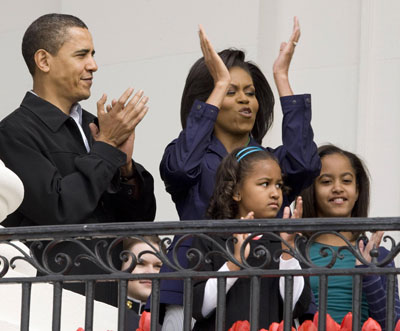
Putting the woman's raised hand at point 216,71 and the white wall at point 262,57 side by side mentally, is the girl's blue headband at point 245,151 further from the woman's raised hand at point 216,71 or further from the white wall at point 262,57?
the white wall at point 262,57

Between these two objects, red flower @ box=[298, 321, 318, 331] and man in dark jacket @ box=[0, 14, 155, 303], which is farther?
man in dark jacket @ box=[0, 14, 155, 303]

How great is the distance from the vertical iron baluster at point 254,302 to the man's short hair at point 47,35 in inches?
86.3

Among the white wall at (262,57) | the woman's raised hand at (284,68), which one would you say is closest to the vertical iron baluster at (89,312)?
the woman's raised hand at (284,68)


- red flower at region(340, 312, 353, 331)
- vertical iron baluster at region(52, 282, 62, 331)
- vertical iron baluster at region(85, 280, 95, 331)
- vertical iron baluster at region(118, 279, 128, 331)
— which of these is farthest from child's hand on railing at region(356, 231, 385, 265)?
vertical iron baluster at region(52, 282, 62, 331)

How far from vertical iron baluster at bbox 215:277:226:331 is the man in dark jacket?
1.30 metres

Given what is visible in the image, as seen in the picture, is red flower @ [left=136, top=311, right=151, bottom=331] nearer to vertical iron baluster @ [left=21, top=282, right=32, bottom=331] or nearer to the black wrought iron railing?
the black wrought iron railing

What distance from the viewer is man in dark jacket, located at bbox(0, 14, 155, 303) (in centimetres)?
621

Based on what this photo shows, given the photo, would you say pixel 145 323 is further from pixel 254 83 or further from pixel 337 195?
pixel 254 83

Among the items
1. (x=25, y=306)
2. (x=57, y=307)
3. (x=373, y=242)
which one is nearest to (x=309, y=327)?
(x=373, y=242)

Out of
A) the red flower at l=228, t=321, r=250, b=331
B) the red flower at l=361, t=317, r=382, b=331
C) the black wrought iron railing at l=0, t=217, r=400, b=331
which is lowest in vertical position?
the red flower at l=228, t=321, r=250, b=331

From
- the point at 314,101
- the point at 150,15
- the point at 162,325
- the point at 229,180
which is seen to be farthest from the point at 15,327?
the point at 150,15

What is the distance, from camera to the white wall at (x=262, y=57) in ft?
27.3

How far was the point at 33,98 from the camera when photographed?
6.68 m

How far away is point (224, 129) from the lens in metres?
6.52
